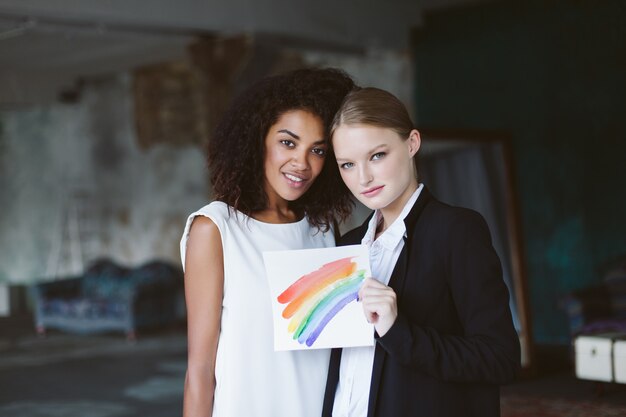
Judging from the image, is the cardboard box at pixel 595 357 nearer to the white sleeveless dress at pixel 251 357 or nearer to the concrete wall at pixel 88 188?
the white sleeveless dress at pixel 251 357

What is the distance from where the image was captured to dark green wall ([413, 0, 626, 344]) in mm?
7777

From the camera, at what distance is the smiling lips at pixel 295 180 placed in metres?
1.89

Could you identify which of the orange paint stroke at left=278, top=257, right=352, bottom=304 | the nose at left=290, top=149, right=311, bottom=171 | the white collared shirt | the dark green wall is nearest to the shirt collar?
the white collared shirt

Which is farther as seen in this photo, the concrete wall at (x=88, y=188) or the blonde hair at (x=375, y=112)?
the concrete wall at (x=88, y=188)

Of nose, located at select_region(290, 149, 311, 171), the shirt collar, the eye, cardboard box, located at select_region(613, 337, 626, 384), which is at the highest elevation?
the eye

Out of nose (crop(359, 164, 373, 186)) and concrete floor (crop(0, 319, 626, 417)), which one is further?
concrete floor (crop(0, 319, 626, 417))

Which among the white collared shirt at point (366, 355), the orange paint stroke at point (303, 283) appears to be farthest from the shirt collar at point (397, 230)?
the orange paint stroke at point (303, 283)

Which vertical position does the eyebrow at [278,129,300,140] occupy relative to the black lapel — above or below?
above

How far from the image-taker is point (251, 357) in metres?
1.84

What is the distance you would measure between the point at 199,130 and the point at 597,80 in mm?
5854

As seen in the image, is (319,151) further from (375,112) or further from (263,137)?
(375,112)

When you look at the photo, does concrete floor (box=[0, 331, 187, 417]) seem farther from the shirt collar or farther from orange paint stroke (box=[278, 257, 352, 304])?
the shirt collar

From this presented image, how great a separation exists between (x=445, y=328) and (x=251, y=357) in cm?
52

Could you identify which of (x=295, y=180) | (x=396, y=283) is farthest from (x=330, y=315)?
(x=295, y=180)
